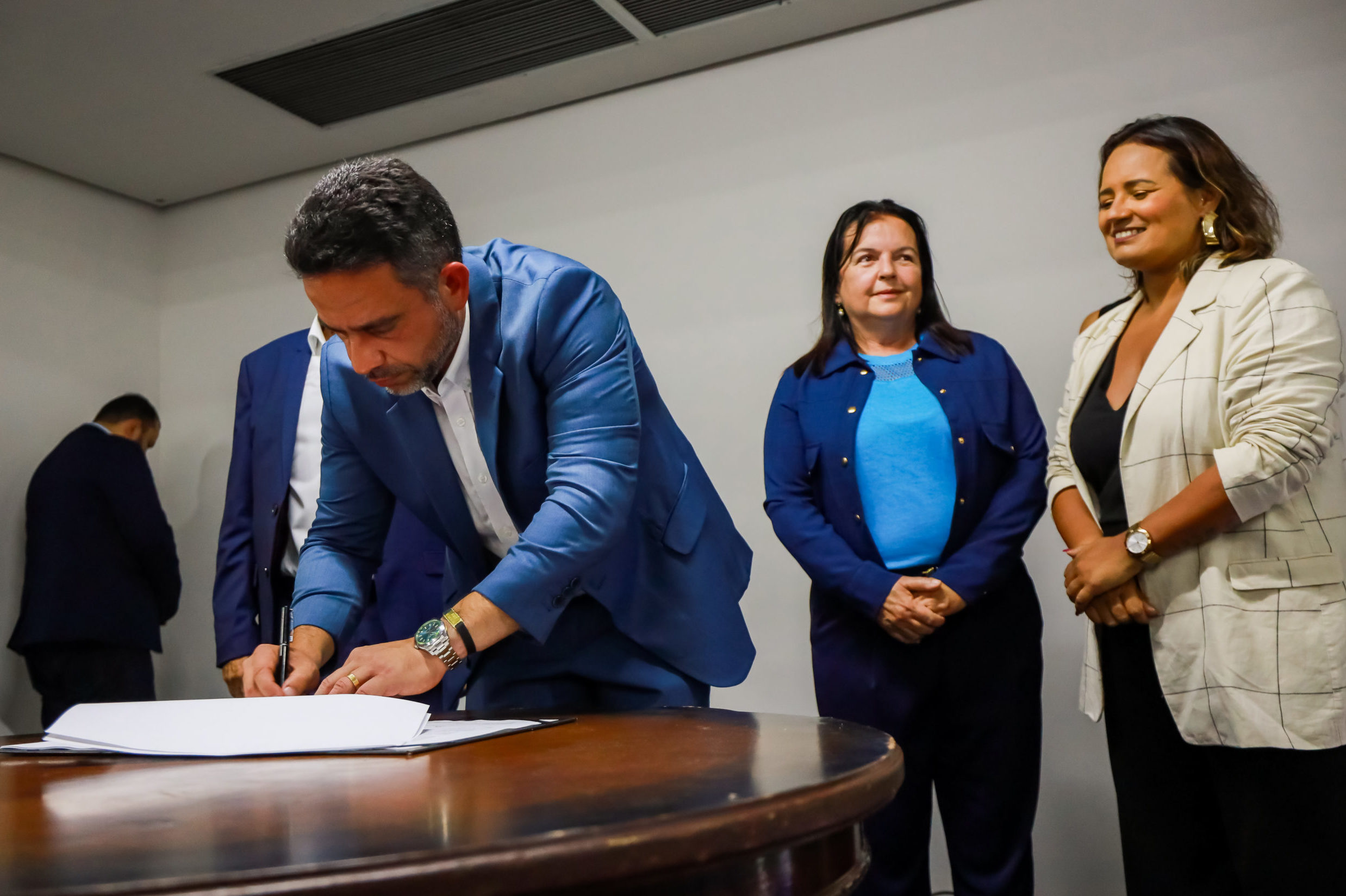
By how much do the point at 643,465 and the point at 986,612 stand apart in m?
0.99

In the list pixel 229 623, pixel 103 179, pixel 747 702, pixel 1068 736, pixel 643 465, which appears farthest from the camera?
pixel 103 179

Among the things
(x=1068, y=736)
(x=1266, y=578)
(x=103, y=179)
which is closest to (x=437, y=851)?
(x=1266, y=578)

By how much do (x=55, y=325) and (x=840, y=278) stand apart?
3.43 meters

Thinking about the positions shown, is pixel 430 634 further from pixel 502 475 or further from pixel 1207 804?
pixel 1207 804

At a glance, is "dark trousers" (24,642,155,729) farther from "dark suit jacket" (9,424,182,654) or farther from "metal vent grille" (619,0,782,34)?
"metal vent grille" (619,0,782,34)

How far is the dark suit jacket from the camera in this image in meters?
3.74

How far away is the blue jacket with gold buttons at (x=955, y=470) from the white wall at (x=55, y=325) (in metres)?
3.27

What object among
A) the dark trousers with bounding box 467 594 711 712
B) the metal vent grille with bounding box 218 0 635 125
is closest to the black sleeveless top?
the dark trousers with bounding box 467 594 711 712

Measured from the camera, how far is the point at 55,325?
4316 millimetres

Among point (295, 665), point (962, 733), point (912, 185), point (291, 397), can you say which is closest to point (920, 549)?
point (962, 733)

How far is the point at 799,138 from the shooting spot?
3.48 meters

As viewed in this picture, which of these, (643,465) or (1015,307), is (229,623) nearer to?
(643,465)

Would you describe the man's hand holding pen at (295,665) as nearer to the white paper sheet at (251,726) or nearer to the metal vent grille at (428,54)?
the white paper sheet at (251,726)

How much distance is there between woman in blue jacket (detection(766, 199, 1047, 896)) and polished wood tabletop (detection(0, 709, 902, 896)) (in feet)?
4.12
